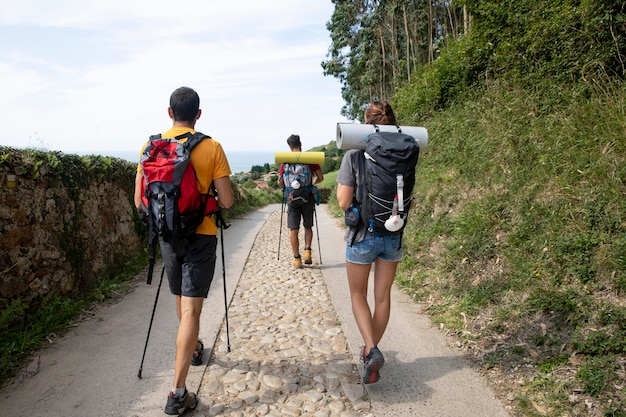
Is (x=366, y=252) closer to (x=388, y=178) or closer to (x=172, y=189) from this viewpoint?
(x=388, y=178)

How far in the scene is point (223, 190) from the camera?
2.99 meters

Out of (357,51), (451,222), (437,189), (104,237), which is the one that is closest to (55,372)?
(104,237)

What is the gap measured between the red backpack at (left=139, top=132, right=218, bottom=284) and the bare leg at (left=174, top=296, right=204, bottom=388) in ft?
1.39

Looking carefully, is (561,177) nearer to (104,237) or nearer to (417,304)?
(417,304)

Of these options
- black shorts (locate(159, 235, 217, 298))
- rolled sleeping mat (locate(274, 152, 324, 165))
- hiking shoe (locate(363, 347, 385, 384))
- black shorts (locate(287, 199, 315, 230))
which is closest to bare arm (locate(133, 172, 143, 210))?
black shorts (locate(159, 235, 217, 298))

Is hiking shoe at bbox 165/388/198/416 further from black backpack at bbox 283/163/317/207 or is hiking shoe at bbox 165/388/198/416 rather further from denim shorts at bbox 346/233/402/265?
black backpack at bbox 283/163/317/207

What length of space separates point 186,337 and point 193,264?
50cm

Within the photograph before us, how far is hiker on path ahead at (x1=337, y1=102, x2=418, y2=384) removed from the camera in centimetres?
313

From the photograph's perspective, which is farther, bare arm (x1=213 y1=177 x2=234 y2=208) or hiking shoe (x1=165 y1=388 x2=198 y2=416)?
bare arm (x1=213 y1=177 x2=234 y2=208)

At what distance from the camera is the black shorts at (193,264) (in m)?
2.98

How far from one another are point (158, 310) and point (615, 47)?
7.21 meters

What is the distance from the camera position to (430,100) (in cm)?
1173

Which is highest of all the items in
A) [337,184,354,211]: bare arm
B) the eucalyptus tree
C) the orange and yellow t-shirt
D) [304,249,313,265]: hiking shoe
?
the eucalyptus tree

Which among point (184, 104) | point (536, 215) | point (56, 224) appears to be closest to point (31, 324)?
point (56, 224)
